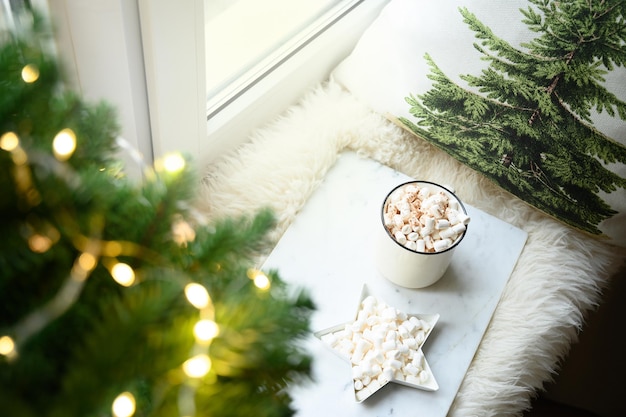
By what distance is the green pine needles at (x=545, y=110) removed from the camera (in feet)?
2.62

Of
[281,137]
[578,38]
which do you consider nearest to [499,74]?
[578,38]

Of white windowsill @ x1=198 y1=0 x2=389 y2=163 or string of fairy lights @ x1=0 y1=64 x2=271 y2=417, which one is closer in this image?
string of fairy lights @ x1=0 y1=64 x2=271 y2=417

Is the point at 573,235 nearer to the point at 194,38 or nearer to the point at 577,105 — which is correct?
the point at 577,105

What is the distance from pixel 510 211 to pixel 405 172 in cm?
18

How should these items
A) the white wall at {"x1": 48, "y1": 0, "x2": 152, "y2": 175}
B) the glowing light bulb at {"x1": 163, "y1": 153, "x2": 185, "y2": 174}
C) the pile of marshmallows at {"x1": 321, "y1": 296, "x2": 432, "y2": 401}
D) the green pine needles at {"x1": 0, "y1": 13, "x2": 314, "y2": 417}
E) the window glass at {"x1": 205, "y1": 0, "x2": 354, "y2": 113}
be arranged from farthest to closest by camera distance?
the window glass at {"x1": 205, "y1": 0, "x2": 354, "y2": 113}, the pile of marshmallows at {"x1": 321, "y1": 296, "x2": 432, "y2": 401}, the white wall at {"x1": 48, "y1": 0, "x2": 152, "y2": 175}, the glowing light bulb at {"x1": 163, "y1": 153, "x2": 185, "y2": 174}, the green pine needles at {"x1": 0, "y1": 13, "x2": 314, "y2": 417}

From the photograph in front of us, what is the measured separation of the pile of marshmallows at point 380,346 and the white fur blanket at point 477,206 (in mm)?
78

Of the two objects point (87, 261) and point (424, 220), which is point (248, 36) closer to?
point (424, 220)

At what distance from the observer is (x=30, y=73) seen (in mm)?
359

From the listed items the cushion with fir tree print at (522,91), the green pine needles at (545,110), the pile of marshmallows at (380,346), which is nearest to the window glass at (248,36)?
the cushion with fir tree print at (522,91)

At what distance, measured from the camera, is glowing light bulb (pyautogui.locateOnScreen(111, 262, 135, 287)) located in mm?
344

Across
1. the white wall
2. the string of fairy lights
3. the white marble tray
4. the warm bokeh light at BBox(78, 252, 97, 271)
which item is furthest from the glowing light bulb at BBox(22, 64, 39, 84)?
the white marble tray

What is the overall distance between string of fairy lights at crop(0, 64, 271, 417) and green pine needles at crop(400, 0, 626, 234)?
0.65 meters

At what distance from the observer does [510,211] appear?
0.97 metres

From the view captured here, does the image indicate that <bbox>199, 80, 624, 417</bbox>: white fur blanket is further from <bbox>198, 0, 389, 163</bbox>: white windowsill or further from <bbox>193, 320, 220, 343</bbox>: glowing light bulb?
<bbox>193, 320, 220, 343</bbox>: glowing light bulb
